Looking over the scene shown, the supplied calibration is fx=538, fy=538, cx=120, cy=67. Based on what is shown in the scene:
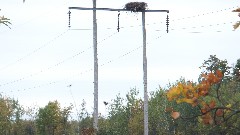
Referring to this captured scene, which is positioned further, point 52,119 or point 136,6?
point 52,119

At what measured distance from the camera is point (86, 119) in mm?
67312

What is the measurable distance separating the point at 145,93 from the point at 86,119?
37.2 metres

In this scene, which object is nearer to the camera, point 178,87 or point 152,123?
point 178,87

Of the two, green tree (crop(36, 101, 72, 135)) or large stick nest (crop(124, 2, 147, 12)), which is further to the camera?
green tree (crop(36, 101, 72, 135))

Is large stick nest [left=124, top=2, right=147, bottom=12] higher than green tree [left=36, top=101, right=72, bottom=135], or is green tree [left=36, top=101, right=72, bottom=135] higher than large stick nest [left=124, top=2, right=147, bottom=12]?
large stick nest [left=124, top=2, right=147, bottom=12]

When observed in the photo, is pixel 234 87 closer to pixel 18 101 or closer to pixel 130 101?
pixel 130 101

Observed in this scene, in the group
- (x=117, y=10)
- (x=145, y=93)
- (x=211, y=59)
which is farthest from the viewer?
(x=211, y=59)

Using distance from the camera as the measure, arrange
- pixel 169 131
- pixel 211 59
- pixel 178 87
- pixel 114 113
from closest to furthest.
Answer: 1. pixel 178 87
2. pixel 169 131
3. pixel 114 113
4. pixel 211 59

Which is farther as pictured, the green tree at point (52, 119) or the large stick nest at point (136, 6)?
the green tree at point (52, 119)

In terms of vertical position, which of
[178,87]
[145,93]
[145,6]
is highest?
[145,6]

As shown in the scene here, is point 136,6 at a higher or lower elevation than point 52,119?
higher

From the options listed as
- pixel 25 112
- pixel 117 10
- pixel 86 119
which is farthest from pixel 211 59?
pixel 117 10

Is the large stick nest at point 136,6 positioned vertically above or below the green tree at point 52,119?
above

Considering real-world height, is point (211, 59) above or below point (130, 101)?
above
